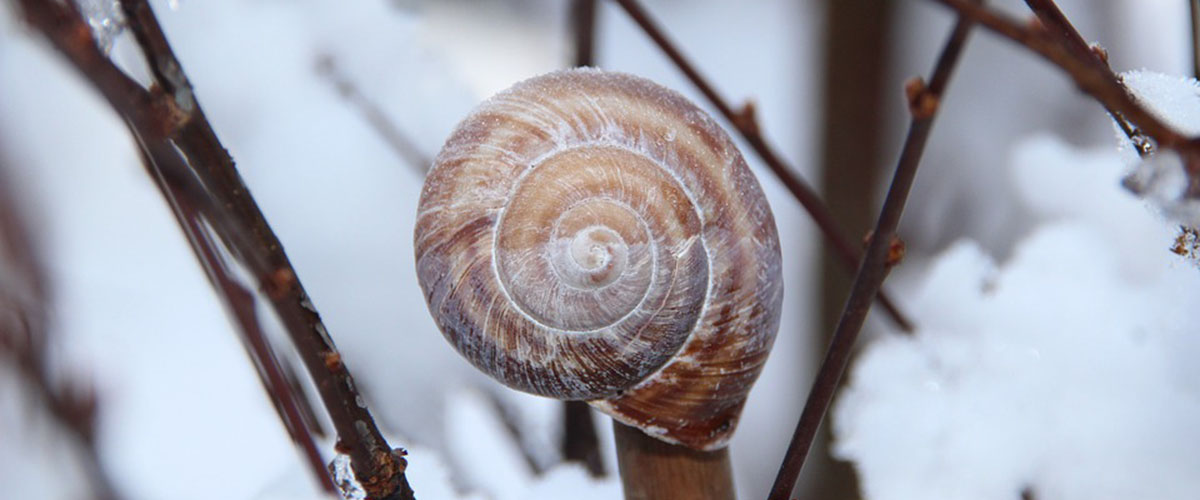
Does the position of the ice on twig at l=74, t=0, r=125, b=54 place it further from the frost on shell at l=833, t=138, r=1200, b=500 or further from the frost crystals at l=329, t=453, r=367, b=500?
the frost on shell at l=833, t=138, r=1200, b=500

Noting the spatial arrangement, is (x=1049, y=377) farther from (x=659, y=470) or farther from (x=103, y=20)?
(x=103, y=20)

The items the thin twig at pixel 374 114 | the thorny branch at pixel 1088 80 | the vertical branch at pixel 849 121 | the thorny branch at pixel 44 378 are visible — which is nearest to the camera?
the thorny branch at pixel 1088 80

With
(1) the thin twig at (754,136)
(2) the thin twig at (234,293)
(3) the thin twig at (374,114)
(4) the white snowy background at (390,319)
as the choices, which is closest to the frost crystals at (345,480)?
(2) the thin twig at (234,293)

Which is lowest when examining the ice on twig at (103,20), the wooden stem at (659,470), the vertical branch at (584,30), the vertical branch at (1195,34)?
the wooden stem at (659,470)

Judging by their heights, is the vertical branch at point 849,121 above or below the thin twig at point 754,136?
below

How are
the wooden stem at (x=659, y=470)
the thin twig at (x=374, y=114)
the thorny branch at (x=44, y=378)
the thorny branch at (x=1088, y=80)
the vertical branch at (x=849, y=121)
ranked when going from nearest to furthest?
the thorny branch at (x=1088, y=80)
the wooden stem at (x=659, y=470)
the thorny branch at (x=44, y=378)
the thin twig at (x=374, y=114)
the vertical branch at (x=849, y=121)

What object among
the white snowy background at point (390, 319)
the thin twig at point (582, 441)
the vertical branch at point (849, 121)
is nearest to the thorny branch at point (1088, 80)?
the white snowy background at point (390, 319)

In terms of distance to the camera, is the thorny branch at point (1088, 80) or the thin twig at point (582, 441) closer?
the thorny branch at point (1088, 80)

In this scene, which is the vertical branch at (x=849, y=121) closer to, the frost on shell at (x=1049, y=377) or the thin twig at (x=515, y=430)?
the frost on shell at (x=1049, y=377)
